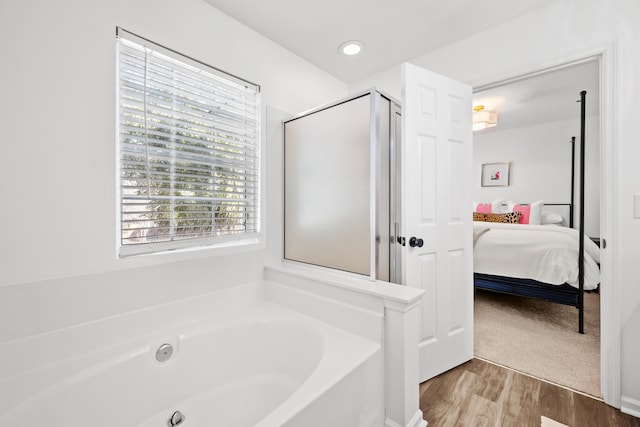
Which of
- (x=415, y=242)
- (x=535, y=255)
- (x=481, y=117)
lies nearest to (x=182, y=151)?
(x=415, y=242)

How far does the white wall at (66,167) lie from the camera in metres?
1.13

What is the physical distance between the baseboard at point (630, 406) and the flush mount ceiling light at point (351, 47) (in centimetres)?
277

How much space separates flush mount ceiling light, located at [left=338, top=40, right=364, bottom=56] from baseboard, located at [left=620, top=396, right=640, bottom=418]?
277 cm

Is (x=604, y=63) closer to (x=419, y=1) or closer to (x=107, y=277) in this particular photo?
(x=419, y=1)

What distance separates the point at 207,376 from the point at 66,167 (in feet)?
4.01

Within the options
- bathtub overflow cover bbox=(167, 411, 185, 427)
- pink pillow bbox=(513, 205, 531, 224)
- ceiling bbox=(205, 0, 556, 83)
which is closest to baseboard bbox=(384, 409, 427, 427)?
bathtub overflow cover bbox=(167, 411, 185, 427)

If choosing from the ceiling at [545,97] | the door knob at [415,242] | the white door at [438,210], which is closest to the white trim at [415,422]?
the white door at [438,210]

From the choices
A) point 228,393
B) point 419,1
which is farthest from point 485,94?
point 228,393

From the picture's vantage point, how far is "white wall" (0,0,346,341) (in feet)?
3.72

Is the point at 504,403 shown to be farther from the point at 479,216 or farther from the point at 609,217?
the point at 479,216

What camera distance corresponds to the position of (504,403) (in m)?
1.63

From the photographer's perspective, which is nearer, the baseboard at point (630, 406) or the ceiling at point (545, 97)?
the baseboard at point (630, 406)

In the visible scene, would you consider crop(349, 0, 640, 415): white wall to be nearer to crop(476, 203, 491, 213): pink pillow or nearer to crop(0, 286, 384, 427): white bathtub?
crop(0, 286, 384, 427): white bathtub

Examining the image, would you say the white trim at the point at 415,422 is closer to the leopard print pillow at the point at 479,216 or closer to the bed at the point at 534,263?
the bed at the point at 534,263
